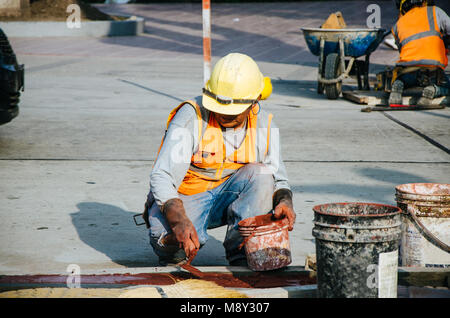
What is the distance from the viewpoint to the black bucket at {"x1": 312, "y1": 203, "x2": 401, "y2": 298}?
2.94 meters

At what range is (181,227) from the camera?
3408 millimetres

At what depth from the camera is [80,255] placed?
4180 mm

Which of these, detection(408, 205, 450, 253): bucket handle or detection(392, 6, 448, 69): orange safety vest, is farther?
detection(392, 6, 448, 69): orange safety vest

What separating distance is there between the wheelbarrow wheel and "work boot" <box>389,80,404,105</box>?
43.0 inches

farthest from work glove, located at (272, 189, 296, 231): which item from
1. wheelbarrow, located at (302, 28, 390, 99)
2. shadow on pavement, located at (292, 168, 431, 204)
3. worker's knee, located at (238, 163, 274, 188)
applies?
wheelbarrow, located at (302, 28, 390, 99)

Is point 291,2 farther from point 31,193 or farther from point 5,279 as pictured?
point 5,279

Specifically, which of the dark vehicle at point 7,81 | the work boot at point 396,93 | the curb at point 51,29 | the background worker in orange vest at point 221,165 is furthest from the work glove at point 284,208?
the curb at point 51,29

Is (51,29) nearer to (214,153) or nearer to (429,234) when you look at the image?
(214,153)

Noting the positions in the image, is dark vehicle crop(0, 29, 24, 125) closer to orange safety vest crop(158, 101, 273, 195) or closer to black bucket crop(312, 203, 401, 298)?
orange safety vest crop(158, 101, 273, 195)

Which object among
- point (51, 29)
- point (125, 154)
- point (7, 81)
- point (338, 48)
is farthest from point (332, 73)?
point (51, 29)

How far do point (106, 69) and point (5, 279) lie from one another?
11289mm

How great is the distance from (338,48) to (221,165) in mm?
7126

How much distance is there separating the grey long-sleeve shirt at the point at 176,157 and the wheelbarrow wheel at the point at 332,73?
21.8 feet

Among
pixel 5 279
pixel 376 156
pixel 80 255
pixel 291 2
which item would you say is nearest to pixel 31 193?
pixel 80 255
